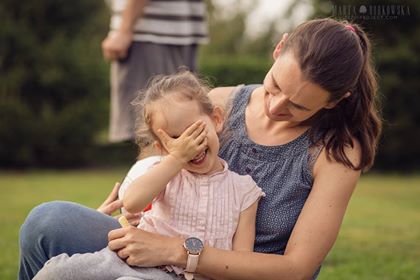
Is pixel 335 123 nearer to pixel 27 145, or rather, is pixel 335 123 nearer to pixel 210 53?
pixel 27 145

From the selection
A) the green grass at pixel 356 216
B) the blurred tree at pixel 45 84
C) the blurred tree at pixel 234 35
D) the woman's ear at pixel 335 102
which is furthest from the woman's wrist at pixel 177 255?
the blurred tree at pixel 234 35

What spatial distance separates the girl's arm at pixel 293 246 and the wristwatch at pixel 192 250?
0.01 metres

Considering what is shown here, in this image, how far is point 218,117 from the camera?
2291 mm

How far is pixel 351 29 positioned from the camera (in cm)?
223

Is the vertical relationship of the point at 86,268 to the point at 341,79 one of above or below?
below

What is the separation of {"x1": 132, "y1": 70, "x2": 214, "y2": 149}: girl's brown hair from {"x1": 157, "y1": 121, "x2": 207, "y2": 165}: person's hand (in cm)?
13

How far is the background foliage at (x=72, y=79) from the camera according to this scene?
1254cm

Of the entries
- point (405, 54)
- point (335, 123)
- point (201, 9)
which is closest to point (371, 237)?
point (201, 9)

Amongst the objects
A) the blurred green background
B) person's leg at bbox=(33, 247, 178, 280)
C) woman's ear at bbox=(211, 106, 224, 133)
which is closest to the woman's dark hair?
woman's ear at bbox=(211, 106, 224, 133)

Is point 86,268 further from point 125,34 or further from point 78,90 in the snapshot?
point 78,90

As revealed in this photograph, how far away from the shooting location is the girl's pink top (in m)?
2.14

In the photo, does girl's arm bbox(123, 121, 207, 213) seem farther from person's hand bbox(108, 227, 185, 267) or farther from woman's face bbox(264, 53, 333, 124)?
woman's face bbox(264, 53, 333, 124)

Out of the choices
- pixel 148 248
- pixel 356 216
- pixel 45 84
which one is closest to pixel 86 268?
pixel 148 248

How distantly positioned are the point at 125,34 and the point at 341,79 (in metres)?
1.97
